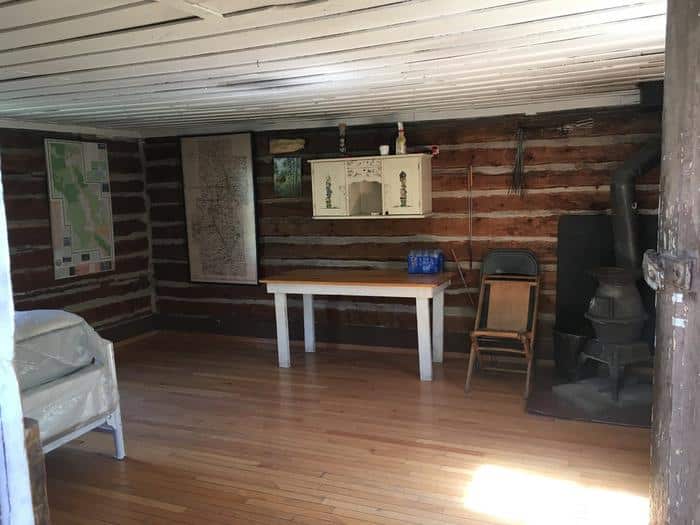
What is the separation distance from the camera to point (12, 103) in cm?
445

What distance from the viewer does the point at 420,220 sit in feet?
18.7

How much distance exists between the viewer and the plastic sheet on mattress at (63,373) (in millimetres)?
3148

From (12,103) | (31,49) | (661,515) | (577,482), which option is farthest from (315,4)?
(12,103)

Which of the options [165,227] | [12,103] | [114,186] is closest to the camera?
[12,103]

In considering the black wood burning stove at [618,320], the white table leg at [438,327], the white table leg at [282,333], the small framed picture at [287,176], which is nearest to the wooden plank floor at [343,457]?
the white table leg at [282,333]

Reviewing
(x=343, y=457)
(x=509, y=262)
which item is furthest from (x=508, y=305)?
(x=343, y=457)

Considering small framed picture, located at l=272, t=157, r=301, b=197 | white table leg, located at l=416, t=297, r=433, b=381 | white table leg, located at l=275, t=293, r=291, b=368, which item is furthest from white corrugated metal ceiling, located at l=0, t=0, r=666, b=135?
white table leg, located at l=275, t=293, r=291, b=368

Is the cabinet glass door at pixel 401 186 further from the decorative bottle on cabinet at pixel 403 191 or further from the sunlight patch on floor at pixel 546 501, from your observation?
the sunlight patch on floor at pixel 546 501

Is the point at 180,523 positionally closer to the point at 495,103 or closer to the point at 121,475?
the point at 121,475

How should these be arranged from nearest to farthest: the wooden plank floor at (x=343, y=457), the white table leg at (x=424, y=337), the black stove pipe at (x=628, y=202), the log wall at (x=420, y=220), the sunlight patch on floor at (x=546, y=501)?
the sunlight patch on floor at (x=546, y=501)
the wooden plank floor at (x=343, y=457)
the black stove pipe at (x=628, y=202)
the white table leg at (x=424, y=337)
the log wall at (x=420, y=220)

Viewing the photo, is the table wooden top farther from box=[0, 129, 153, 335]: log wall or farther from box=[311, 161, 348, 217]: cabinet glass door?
box=[0, 129, 153, 335]: log wall

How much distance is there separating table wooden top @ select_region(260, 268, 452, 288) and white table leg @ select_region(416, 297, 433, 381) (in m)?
0.19

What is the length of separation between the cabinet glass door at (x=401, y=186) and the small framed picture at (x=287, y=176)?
111cm

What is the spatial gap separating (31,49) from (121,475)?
2.40m
